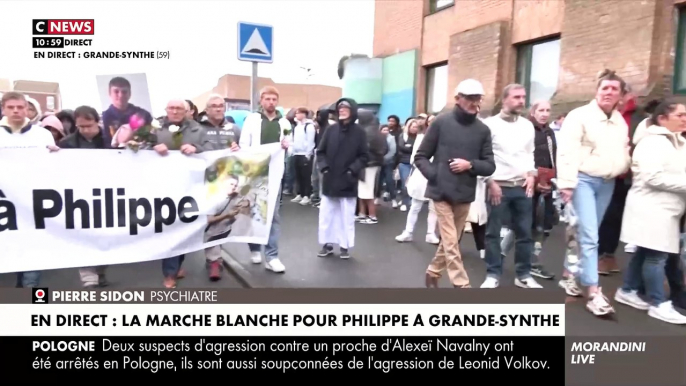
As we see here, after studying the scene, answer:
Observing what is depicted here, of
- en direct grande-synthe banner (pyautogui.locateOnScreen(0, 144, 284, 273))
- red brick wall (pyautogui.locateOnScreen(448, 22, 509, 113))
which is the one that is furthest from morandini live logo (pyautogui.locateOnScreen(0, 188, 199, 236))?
red brick wall (pyautogui.locateOnScreen(448, 22, 509, 113))

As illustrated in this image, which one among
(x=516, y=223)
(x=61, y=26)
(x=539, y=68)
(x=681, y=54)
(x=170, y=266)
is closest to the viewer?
(x=61, y=26)

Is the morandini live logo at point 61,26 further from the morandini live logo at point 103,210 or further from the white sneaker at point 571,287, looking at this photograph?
the white sneaker at point 571,287

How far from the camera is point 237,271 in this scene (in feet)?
11.9

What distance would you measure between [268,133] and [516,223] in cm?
180

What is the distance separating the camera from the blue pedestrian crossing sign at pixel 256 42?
2.10 metres

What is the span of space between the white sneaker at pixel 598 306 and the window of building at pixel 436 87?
20.6 feet

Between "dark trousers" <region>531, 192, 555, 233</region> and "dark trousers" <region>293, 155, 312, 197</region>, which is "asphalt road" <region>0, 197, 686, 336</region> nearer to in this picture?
"dark trousers" <region>531, 192, 555, 233</region>

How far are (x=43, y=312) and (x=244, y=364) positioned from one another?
0.77 m

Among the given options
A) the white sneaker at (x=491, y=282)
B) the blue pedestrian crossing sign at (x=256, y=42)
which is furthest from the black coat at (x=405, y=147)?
the blue pedestrian crossing sign at (x=256, y=42)

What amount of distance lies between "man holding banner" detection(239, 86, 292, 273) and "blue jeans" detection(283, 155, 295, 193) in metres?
3.99

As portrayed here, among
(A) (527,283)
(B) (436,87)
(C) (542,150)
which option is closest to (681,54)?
(C) (542,150)

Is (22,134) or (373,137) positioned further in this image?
(373,137)

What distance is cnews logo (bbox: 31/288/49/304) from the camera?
6.32 ft

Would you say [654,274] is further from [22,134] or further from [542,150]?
[22,134]
